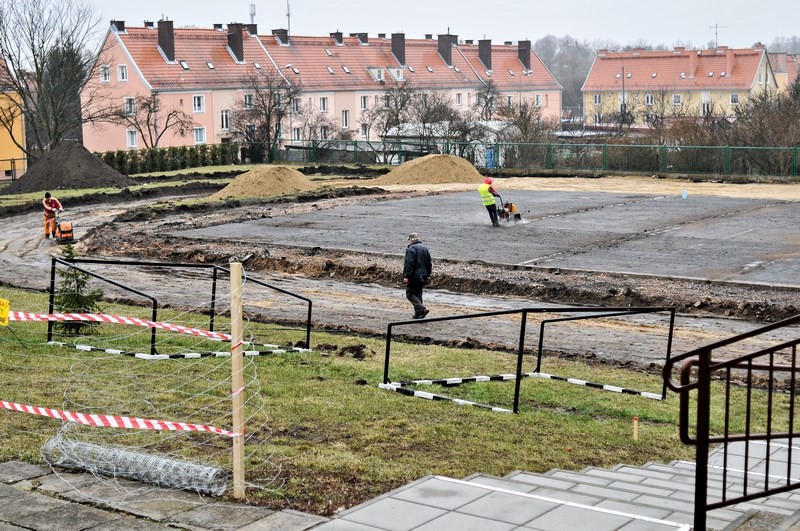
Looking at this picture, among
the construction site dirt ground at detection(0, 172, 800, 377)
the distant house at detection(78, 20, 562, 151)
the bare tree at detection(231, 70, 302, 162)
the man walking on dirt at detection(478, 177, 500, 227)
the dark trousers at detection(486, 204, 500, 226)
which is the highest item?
the distant house at detection(78, 20, 562, 151)

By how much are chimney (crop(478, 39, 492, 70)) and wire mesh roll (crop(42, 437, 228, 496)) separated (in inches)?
3769

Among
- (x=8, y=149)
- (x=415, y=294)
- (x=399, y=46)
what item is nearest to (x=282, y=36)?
(x=399, y=46)

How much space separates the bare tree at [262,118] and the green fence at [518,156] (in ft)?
0.74

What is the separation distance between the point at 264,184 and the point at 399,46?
166 ft

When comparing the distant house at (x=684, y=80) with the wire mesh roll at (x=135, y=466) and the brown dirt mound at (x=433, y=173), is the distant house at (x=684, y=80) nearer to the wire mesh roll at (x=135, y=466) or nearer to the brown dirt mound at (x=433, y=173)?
the brown dirt mound at (x=433, y=173)

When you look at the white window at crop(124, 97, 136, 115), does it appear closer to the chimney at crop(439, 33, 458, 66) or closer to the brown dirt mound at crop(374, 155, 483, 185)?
the brown dirt mound at crop(374, 155, 483, 185)

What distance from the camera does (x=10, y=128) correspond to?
59719 millimetres

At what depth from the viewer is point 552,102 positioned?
106 metres

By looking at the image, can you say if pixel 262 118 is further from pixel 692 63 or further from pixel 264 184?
pixel 692 63

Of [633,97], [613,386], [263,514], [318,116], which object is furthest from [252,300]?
[633,97]

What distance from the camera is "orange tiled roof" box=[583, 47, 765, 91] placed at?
109062 mm

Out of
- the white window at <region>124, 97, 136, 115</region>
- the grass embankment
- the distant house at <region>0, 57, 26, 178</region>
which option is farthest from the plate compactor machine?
the white window at <region>124, 97, 136, 115</region>

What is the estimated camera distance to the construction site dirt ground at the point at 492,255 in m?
19.8

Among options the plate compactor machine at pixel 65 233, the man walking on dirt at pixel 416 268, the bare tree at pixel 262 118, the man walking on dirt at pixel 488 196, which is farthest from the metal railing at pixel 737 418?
the bare tree at pixel 262 118
